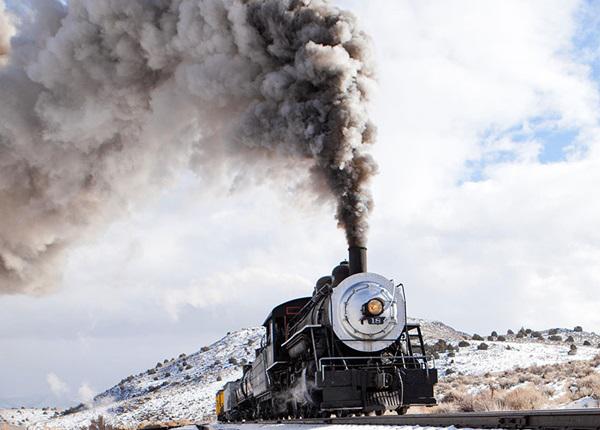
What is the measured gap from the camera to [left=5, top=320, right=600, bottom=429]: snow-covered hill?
116ft

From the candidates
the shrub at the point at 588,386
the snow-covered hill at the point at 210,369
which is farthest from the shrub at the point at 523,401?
the snow-covered hill at the point at 210,369

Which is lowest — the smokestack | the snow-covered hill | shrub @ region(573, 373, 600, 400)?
shrub @ region(573, 373, 600, 400)

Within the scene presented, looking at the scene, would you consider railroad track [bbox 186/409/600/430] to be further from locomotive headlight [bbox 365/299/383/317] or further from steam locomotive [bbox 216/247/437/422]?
locomotive headlight [bbox 365/299/383/317]

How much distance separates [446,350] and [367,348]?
102 feet

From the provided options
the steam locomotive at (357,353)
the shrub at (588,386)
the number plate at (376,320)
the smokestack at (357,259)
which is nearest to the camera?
the steam locomotive at (357,353)

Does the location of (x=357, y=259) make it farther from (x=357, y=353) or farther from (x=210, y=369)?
(x=210, y=369)

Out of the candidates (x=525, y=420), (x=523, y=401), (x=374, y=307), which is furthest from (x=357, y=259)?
(x=525, y=420)

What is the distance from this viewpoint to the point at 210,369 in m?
58.0

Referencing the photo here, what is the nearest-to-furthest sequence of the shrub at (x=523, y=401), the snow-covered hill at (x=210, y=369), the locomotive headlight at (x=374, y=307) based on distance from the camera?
the locomotive headlight at (x=374, y=307), the shrub at (x=523, y=401), the snow-covered hill at (x=210, y=369)

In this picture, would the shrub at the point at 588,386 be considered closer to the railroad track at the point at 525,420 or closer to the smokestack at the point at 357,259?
the smokestack at the point at 357,259

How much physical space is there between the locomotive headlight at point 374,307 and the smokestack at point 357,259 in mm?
664

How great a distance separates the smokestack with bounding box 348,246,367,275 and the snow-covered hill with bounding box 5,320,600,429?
46.6ft

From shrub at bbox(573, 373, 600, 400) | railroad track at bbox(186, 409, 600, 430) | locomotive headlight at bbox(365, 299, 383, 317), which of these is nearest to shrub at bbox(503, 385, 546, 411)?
shrub at bbox(573, 373, 600, 400)

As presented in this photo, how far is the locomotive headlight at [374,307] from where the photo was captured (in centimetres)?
1215
